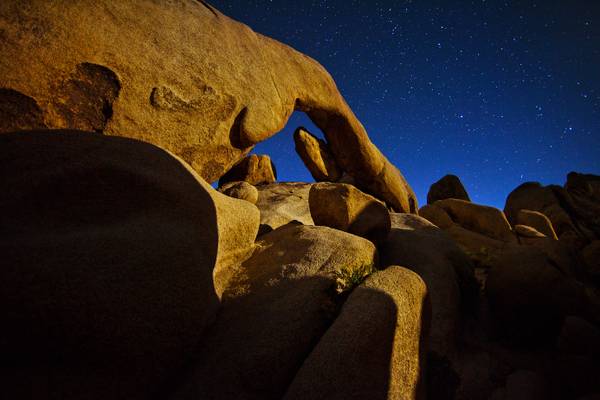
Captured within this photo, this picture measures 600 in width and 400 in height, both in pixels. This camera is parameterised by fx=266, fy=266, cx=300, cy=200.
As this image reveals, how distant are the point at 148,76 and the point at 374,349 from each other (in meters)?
4.71

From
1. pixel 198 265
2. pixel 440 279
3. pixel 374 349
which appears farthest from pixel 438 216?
pixel 198 265

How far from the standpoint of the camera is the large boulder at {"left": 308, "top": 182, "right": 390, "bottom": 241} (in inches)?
192

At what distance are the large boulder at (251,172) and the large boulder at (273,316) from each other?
23.4 feet

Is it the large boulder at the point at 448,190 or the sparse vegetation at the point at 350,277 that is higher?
the large boulder at the point at 448,190

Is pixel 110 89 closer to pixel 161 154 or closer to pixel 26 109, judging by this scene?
pixel 26 109

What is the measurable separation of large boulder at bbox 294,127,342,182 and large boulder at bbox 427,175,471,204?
8.30 meters

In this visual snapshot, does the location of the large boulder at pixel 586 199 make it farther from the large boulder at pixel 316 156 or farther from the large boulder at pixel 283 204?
the large boulder at pixel 283 204

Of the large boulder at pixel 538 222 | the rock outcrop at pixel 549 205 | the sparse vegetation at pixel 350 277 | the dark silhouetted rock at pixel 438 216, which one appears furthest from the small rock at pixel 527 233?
the sparse vegetation at pixel 350 277

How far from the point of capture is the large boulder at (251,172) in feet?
34.6

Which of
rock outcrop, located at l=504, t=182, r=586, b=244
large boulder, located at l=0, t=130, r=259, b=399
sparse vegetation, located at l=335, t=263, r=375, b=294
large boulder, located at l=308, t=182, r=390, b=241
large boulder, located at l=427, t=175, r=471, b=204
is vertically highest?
rock outcrop, located at l=504, t=182, r=586, b=244

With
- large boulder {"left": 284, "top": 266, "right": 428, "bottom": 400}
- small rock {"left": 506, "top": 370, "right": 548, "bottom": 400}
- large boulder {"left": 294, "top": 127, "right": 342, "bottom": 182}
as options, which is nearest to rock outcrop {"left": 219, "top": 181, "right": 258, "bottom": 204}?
large boulder {"left": 294, "top": 127, "right": 342, "bottom": 182}

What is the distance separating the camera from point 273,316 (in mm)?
2516

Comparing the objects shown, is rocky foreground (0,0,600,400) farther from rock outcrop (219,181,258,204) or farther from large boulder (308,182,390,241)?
rock outcrop (219,181,258,204)

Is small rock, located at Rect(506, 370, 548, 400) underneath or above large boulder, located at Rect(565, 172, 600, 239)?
underneath
